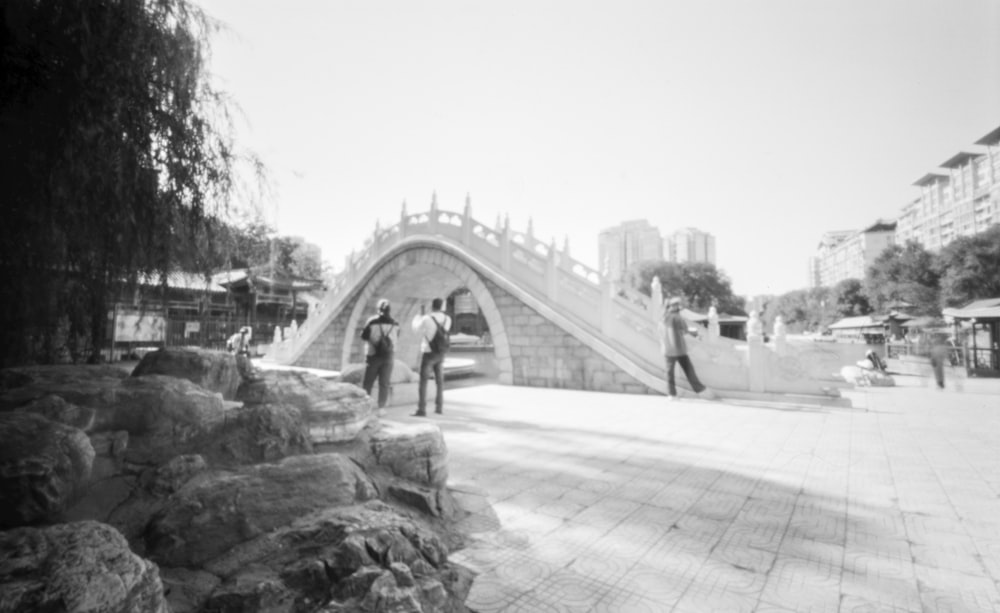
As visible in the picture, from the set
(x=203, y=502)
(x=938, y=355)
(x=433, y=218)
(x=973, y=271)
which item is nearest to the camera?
(x=203, y=502)

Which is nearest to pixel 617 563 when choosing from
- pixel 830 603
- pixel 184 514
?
pixel 830 603

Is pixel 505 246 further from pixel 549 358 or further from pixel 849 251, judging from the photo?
pixel 849 251

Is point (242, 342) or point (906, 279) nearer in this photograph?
point (242, 342)

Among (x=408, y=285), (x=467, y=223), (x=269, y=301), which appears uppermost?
(x=467, y=223)

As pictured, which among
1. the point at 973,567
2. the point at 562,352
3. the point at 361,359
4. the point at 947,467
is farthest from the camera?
the point at 361,359

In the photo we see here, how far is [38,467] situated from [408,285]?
1411 cm

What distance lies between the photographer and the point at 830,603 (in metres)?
2.00

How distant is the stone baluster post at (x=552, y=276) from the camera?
11039mm

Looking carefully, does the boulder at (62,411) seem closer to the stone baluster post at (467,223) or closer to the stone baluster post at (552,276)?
the stone baluster post at (552,276)

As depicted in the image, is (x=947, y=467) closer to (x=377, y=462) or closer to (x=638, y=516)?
(x=638, y=516)

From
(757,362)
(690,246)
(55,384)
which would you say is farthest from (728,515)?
(690,246)

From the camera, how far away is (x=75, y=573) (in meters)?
1.27

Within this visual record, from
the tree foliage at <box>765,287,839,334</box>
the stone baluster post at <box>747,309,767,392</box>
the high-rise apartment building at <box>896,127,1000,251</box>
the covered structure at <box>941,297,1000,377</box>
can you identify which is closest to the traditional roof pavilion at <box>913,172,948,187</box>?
the high-rise apartment building at <box>896,127,1000,251</box>

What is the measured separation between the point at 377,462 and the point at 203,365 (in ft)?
4.66
